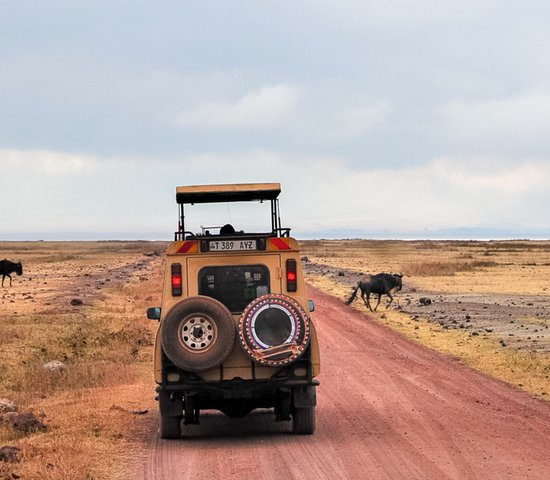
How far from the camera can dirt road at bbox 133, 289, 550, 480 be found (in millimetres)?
10000

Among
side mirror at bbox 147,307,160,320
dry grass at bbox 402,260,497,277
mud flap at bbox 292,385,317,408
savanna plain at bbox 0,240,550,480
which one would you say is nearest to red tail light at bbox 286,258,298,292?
mud flap at bbox 292,385,317,408

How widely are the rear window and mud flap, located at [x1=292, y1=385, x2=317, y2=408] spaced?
52.3 inches

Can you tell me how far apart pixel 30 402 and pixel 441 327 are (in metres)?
15.6

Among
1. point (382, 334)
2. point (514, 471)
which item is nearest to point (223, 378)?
point (514, 471)

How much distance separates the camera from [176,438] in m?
12.0

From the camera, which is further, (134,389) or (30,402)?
(134,389)

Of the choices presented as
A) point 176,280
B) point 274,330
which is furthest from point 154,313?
point 274,330

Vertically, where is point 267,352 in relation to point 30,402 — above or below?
above

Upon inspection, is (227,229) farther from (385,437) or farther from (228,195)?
(385,437)

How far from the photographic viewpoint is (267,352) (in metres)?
11.2

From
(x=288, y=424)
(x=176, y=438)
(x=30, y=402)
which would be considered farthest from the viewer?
→ (x=30, y=402)

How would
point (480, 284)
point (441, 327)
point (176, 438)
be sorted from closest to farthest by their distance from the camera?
point (176, 438), point (441, 327), point (480, 284)

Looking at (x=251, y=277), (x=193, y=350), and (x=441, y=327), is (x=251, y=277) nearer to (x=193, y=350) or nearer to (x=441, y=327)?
(x=193, y=350)

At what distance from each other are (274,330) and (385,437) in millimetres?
2208
